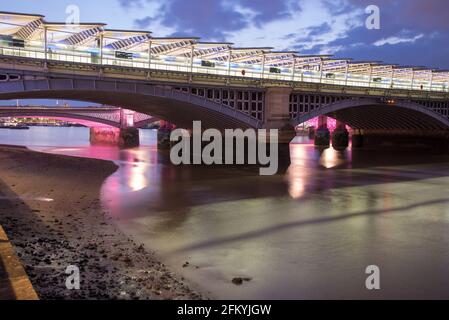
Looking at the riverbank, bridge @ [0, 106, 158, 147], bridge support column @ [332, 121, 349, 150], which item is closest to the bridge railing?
the riverbank

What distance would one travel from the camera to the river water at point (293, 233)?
7922 mm

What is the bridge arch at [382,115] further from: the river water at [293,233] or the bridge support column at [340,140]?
the river water at [293,233]

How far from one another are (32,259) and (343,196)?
13.8m

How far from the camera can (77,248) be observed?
9562mm

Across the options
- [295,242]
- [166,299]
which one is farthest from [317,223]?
[166,299]

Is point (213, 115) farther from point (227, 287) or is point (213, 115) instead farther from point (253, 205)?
point (227, 287)

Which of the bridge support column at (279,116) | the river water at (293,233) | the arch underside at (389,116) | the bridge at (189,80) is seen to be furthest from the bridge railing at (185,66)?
the river water at (293,233)

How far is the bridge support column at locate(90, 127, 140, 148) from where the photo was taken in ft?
204

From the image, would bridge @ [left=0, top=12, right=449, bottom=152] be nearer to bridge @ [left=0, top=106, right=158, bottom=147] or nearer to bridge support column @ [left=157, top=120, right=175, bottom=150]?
bridge support column @ [left=157, top=120, right=175, bottom=150]

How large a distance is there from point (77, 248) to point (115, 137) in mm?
59697

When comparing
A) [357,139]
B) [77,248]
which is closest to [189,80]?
[77,248]

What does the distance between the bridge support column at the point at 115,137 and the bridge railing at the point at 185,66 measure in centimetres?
2725

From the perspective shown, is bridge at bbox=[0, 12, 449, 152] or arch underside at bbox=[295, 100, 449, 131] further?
arch underside at bbox=[295, 100, 449, 131]

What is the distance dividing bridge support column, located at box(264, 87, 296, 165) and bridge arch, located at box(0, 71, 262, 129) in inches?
42.0
